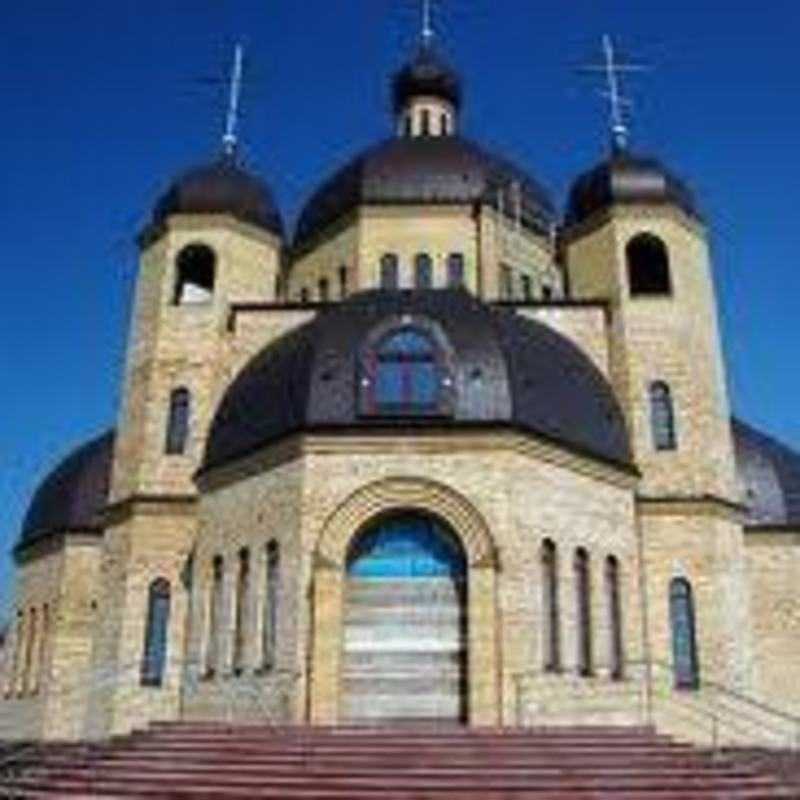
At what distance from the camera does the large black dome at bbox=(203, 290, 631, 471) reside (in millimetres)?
19609

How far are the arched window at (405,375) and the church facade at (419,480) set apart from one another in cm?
5

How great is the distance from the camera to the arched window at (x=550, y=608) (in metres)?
18.7

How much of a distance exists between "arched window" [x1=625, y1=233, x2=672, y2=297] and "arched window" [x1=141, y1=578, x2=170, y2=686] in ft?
38.1

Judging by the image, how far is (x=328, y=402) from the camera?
64.6 ft

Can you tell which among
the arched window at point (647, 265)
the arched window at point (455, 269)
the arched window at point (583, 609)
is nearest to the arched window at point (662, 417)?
the arched window at point (647, 265)

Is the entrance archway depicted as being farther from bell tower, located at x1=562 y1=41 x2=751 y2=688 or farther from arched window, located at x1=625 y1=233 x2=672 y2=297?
arched window, located at x1=625 y1=233 x2=672 y2=297

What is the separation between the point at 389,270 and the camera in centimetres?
2698

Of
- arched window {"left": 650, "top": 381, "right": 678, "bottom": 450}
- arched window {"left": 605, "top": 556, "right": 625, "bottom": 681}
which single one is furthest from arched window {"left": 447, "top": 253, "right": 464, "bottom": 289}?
arched window {"left": 605, "top": 556, "right": 625, "bottom": 681}

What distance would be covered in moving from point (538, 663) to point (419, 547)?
2.70 m

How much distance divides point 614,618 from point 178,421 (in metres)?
10.00

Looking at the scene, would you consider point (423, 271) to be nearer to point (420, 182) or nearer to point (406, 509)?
point (420, 182)

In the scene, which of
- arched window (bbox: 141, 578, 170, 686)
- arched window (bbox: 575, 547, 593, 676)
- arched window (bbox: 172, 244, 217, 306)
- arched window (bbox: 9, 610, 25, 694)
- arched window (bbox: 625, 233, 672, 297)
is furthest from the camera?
arched window (bbox: 9, 610, 25, 694)

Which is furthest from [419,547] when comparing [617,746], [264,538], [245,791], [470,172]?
[470,172]

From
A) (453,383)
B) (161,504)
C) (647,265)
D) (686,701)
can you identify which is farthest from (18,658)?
(647,265)
